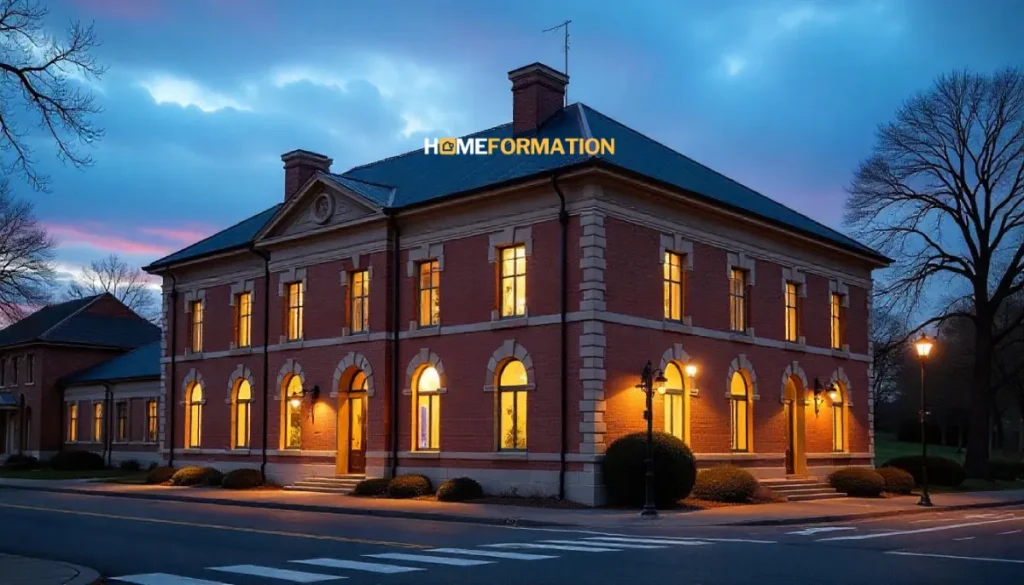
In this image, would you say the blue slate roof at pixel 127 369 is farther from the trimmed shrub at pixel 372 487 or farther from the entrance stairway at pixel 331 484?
the trimmed shrub at pixel 372 487

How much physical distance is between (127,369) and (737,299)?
38259 mm

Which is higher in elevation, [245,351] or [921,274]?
[921,274]

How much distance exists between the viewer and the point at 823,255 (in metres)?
38.3

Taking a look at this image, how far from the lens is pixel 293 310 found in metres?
37.8

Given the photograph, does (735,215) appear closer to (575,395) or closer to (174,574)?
(575,395)

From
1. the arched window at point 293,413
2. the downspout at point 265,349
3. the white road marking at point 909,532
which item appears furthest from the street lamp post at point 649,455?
the downspout at point 265,349

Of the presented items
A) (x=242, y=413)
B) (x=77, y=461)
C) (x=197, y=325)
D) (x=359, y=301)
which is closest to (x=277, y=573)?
(x=359, y=301)

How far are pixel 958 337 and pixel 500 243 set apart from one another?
6028 centimetres

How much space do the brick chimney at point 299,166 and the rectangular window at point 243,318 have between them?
439 centimetres

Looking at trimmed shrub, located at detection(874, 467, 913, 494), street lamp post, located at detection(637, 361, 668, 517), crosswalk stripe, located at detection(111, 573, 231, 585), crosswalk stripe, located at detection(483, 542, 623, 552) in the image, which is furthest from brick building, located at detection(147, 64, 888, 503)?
crosswalk stripe, located at detection(111, 573, 231, 585)

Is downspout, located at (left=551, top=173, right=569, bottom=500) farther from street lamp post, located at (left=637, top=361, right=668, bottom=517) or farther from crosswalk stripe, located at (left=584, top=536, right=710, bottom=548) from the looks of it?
crosswalk stripe, located at (left=584, top=536, right=710, bottom=548)

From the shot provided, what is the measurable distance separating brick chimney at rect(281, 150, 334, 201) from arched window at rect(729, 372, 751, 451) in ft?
60.9

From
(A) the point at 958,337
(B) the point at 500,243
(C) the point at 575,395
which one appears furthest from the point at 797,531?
(A) the point at 958,337

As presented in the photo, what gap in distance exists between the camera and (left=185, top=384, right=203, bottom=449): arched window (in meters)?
42.2
